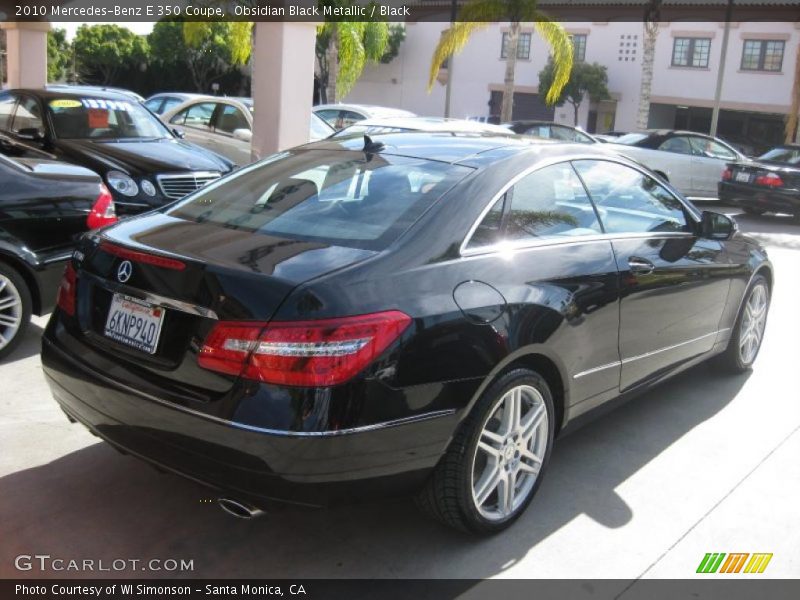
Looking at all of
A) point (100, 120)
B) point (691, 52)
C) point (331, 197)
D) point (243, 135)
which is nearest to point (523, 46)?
point (691, 52)

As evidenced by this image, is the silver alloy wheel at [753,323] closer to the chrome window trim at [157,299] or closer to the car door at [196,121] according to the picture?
the chrome window trim at [157,299]

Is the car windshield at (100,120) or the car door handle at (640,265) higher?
the car windshield at (100,120)

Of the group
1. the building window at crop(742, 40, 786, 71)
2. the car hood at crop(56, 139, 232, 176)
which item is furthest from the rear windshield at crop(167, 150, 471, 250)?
the building window at crop(742, 40, 786, 71)

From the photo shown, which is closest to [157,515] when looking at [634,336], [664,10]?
[634,336]

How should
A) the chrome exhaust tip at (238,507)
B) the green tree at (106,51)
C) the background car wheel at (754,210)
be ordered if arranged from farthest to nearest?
the green tree at (106,51)
the background car wheel at (754,210)
the chrome exhaust tip at (238,507)

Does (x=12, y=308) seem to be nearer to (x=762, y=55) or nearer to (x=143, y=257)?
(x=143, y=257)

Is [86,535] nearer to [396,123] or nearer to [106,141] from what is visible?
[106,141]

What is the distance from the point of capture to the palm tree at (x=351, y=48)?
2306 centimetres

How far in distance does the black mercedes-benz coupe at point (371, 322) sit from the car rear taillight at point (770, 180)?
11.1 meters

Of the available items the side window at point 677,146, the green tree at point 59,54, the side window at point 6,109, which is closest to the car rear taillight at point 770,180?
the side window at point 677,146

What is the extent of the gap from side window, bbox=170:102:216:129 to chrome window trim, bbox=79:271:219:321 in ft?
36.0

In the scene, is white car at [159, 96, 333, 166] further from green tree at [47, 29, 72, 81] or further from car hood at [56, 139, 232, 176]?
green tree at [47, 29, 72, 81]

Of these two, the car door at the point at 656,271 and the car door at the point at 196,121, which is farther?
the car door at the point at 196,121

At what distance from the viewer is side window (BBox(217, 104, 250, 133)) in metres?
13.4
